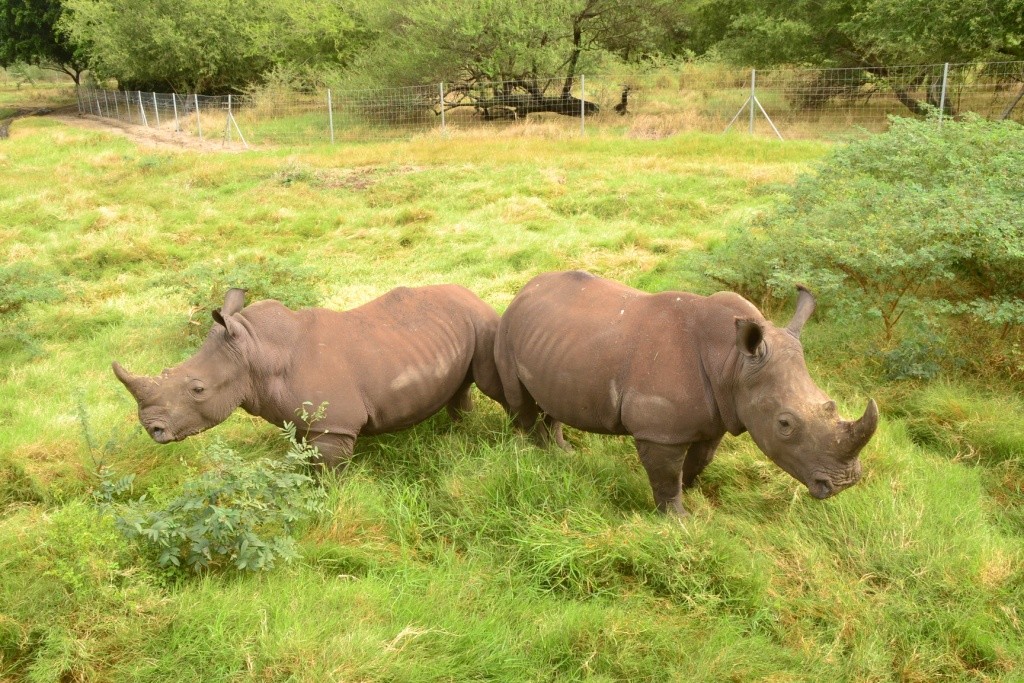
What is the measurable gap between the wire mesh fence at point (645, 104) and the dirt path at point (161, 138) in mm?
531

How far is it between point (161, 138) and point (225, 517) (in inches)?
1051

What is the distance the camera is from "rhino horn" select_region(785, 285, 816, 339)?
412 cm

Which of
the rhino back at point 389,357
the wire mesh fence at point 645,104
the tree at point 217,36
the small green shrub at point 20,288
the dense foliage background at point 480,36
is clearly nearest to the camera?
the rhino back at point 389,357

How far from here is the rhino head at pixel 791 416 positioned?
3.79 metres

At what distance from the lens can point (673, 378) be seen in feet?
13.8

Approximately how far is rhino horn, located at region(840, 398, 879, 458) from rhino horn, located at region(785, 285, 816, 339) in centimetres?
55

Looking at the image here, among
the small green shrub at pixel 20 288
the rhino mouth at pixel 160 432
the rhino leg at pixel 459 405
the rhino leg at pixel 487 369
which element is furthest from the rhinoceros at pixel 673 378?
the small green shrub at pixel 20 288

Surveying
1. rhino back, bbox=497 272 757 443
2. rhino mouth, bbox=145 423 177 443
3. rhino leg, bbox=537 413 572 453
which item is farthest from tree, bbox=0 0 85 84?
rhino back, bbox=497 272 757 443

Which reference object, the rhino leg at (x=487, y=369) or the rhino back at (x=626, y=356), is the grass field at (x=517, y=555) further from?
the rhino back at (x=626, y=356)

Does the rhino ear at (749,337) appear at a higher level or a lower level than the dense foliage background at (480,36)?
lower

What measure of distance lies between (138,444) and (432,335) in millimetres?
1965

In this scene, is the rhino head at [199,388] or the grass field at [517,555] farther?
the rhino head at [199,388]

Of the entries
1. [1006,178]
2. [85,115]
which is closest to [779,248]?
[1006,178]

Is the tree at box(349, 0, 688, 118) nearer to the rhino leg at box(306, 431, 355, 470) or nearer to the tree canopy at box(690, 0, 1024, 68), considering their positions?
the tree canopy at box(690, 0, 1024, 68)
